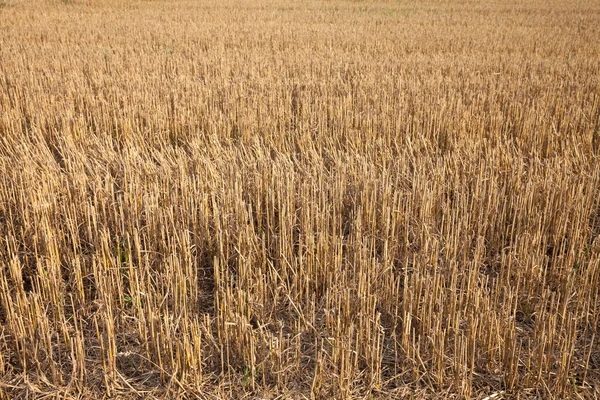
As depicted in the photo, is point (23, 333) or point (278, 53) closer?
point (23, 333)

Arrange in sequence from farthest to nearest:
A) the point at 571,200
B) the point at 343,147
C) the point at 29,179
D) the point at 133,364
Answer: the point at 343,147
the point at 29,179
the point at 571,200
the point at 133,364

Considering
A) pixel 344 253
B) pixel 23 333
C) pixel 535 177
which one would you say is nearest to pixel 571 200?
pixel 535 177

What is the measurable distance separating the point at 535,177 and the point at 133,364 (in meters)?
2.94

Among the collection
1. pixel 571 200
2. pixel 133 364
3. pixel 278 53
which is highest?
pixel 278 53

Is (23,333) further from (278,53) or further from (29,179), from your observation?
(278,53)

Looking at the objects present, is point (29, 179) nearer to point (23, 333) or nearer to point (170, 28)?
point (23, 333)

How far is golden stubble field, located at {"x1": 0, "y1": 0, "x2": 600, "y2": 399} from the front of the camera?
7.44 ft

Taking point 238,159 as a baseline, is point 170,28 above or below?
above

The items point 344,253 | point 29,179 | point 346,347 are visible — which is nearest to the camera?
point 346,347

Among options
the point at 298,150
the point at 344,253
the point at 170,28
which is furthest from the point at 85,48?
the point at 344,253

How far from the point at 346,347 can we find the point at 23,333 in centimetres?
138

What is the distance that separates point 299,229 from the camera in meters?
3.46

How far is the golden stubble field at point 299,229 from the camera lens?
2.27 m

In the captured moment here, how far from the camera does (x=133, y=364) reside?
2336mm
